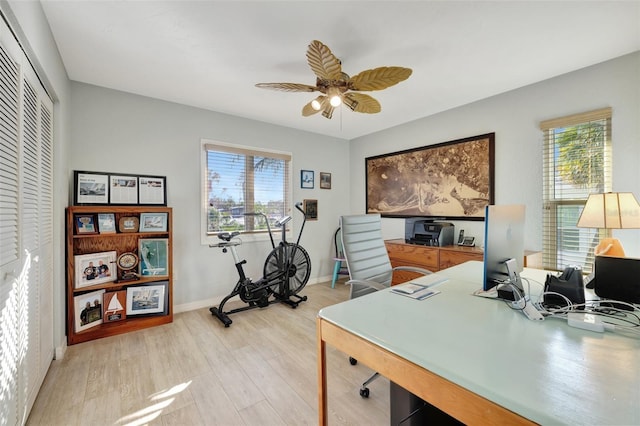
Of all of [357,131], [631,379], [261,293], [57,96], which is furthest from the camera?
[357,131]

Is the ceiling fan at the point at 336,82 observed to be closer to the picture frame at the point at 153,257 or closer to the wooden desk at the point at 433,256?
the wooden desk at the point at 433,256

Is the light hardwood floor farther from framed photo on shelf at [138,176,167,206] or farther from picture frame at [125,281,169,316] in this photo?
framed photo on shelf at [138,176,167,206]

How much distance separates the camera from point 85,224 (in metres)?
2.50

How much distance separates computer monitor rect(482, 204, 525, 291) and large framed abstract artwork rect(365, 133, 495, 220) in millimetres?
1840

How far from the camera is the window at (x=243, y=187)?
11.0 ft

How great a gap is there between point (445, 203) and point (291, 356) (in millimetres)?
2597

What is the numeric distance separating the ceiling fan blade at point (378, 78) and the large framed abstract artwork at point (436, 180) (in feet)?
5.93

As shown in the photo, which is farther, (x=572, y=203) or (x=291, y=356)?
(x=572, y=203)

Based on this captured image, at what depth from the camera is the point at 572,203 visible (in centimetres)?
250

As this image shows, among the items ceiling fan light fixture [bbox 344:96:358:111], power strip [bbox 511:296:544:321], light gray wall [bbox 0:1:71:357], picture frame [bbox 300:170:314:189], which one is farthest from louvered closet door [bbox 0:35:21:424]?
picture frame [bbox 300:170:314:189]

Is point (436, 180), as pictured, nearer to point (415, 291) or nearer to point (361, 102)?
point (361, 102)

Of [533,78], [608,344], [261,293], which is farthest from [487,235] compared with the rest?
[261,293]

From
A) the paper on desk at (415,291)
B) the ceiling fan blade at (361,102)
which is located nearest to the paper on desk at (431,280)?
the paper on desk at (415,291)

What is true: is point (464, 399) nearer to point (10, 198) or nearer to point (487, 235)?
point (487, 235)
